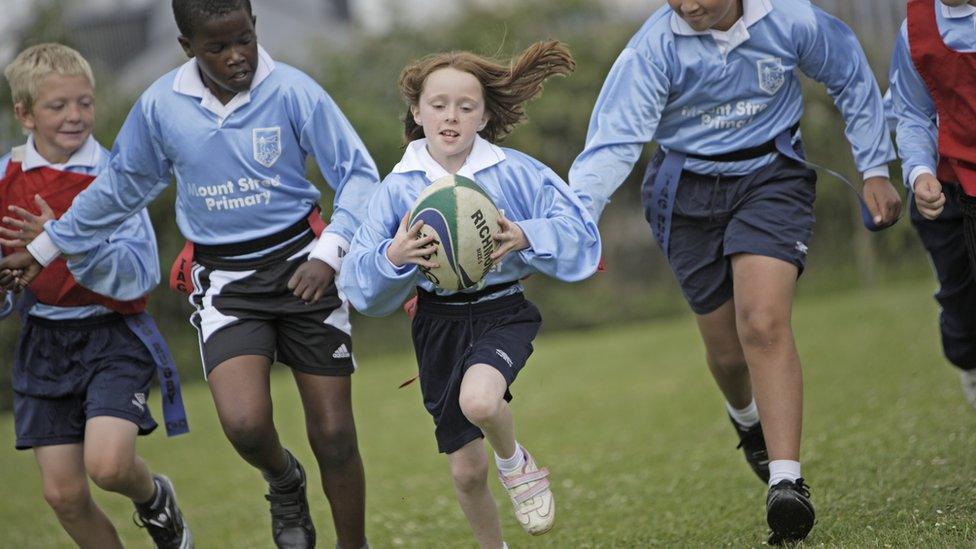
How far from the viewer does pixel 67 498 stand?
515 centimetres

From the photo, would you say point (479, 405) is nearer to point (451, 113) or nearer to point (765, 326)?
point (451, 113)

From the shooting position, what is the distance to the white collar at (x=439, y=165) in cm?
452

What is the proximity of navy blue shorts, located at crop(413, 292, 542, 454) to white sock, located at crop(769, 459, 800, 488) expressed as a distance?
0.98 meters

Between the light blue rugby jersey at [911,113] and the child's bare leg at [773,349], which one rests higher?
the light blue rugby jersey at [911,113]

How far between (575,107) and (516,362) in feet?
44.2

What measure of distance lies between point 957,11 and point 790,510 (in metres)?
1.90

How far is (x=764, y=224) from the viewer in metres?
4.84

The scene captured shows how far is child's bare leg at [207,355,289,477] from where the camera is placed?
15.6ft

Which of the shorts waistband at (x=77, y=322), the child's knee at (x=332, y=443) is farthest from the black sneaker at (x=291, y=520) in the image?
the shorts waistband at (x=77, y=322)

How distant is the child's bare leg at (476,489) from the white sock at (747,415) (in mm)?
1377

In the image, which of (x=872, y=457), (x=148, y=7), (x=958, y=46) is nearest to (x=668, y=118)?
(x=958, y=46)

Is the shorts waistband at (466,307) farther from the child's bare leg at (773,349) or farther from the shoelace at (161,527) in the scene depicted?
the shoelace at (161,527)

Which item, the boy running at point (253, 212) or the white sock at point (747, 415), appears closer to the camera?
the boy running at point (253, 212)

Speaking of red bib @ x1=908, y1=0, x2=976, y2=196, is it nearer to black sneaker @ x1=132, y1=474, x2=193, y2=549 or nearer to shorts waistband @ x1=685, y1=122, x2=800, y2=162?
shorts waistband @ x1=685, y1=122, x2=800, y2=162
